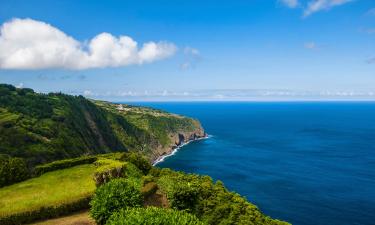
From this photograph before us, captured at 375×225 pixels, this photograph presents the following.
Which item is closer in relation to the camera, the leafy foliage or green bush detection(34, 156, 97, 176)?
the leafy foliage

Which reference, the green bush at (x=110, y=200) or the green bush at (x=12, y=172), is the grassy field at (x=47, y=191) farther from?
the green bush at (x=110, y=200)

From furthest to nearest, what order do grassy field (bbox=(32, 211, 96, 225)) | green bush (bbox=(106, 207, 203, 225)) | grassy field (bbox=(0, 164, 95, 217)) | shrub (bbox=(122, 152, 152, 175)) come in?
shrub (bbox=(122, 152, 152, 175)) → grassy field (bbox=(0, 164, 95, 217)) → grassy field (bbox=(32, 211, 96, 225)) → green bush (bbox=(106, 207, 203, 225))

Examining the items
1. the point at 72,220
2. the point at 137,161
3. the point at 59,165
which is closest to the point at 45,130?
the point at 137,161

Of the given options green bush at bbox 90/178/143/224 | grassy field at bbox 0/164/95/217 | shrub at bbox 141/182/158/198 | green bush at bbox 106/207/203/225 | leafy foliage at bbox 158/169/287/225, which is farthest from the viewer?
leafy foliage at bbox 158/169/287/225

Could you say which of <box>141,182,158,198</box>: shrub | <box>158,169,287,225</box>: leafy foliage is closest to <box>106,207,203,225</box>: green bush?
<box>141,182,158,198</box>: shrub

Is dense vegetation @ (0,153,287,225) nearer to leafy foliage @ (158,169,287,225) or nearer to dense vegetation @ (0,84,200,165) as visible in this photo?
leafy foliage @ (158,169,287,225)

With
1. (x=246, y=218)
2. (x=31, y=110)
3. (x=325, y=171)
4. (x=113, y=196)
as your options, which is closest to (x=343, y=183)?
(x=325, y=171)

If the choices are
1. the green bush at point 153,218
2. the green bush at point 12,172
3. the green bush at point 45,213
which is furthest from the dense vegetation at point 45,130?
the green bush at point 153,218
